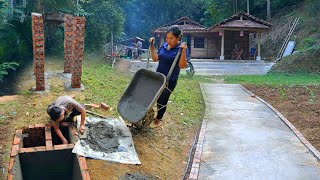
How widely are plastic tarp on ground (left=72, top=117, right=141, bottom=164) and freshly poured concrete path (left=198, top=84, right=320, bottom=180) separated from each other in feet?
3.72

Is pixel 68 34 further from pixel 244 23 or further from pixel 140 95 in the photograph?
pixel 244 23

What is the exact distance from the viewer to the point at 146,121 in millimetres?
5816

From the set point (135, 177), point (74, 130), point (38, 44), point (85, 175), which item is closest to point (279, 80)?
point (38, 44)

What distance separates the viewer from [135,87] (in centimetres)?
623

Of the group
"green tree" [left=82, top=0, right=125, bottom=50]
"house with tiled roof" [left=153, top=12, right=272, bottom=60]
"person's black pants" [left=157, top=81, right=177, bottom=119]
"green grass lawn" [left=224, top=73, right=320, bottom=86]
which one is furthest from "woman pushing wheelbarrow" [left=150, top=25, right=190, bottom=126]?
"house with tiled roof" [left=153, top=12, right=272, bottom=60]

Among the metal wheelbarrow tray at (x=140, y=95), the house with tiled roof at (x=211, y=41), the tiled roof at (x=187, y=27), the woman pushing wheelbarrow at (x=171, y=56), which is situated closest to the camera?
the woman pushing wheelbarrow at (x=171, y=56)

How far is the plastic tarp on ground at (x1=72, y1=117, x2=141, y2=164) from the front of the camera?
5012mm

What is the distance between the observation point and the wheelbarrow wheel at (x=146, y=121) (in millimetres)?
5668

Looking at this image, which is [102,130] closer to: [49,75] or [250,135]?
[250,135]

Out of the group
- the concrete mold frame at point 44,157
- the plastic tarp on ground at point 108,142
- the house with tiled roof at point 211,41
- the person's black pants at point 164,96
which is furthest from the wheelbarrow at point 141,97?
the house with tiled roof at point 211,41

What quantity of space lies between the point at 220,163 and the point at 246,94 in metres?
6.19

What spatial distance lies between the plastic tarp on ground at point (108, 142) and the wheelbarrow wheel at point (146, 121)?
22cm

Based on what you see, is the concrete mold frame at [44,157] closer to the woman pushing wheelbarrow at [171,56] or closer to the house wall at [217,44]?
the woman pushing wheelbarrow at [171,56]

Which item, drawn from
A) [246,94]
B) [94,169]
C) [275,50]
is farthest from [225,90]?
[275,50]
